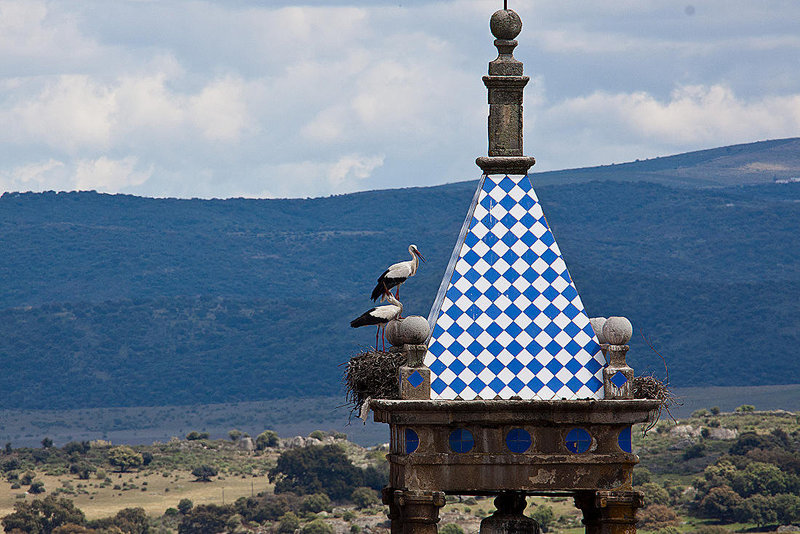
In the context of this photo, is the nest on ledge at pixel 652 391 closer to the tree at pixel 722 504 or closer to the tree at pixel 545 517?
the tree at pixel 545 517

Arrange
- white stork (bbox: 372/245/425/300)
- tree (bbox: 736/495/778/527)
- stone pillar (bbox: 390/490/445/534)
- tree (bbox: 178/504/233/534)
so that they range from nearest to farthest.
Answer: stone pillar (bbox: 390/490/445/534), white stork (bbox: 372/245/425/300), tree (bbox: 736/495/778/527), tree (bbox: 178/504/233/534)

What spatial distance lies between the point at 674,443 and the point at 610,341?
132740 millimetres

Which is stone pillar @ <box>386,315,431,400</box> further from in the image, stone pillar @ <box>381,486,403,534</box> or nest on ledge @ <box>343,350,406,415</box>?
stone pillar @ <box>381,486,403,534</box>

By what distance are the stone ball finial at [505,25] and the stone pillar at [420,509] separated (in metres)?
2.82

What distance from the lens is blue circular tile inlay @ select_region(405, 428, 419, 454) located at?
9398 millimetres

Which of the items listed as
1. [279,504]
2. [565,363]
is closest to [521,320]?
[565,363]

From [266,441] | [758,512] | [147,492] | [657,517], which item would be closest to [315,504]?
[147,492]

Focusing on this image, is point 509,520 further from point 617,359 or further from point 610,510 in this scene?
point 617,359

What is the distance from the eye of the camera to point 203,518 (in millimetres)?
115000

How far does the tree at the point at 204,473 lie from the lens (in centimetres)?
14200

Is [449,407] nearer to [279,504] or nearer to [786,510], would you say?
[786,510]

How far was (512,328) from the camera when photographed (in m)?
9.44

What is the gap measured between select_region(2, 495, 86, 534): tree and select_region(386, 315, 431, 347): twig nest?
339ft

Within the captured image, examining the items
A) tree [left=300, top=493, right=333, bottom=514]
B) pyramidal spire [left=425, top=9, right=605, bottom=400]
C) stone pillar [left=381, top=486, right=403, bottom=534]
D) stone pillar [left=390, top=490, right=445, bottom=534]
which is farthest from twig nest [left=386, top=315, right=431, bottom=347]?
tree [left=300, top=493, right=333, bottom=514]
